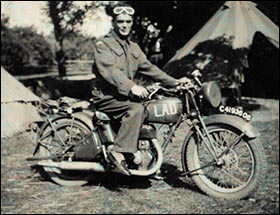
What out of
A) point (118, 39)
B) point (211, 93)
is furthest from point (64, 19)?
point (211, 93)

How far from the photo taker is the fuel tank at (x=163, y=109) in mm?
2514

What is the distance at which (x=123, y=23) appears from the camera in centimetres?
181

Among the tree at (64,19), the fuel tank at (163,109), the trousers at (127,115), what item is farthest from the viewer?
the fuel tank at (163,109)

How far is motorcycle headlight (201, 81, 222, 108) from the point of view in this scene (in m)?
1.94

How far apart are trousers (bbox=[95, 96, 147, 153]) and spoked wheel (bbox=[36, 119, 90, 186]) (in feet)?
1.13

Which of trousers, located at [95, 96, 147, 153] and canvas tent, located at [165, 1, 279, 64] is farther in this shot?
canvas tent, located at [165, 1, 279, 64]

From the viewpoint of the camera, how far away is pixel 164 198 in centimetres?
263

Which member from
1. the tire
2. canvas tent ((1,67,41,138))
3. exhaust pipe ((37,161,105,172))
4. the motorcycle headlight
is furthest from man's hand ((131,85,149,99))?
exhaust pipe ((37,161,105,172))

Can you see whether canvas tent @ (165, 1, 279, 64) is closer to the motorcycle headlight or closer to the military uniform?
the military uniform

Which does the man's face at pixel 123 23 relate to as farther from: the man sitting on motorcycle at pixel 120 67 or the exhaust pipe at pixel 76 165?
the exhaust pipe at pixel 76 165

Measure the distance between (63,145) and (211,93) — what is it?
1879 mm

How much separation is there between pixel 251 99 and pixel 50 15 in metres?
2.19

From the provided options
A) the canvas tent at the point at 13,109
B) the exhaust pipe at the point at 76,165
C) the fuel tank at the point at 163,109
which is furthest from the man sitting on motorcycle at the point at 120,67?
the exhaust pipe at the point at 76,165

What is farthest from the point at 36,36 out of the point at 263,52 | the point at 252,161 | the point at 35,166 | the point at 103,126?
the point at 263,52
